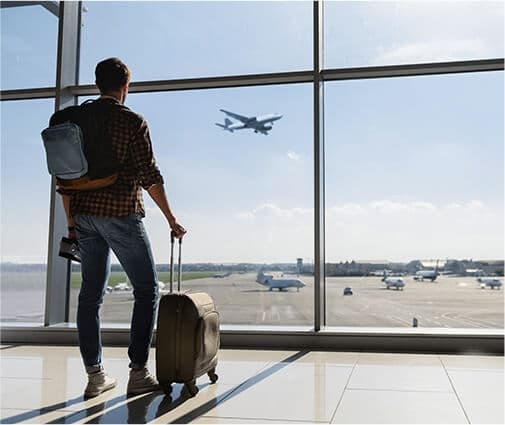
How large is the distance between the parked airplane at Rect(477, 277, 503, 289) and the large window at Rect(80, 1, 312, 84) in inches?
68.3

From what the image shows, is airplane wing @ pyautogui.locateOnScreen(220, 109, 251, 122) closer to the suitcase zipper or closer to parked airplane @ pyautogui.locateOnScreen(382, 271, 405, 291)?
parked airplane @ pyautogui.locateOnScreen(382, 271, 405, 291)

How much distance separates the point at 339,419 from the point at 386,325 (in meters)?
1.78

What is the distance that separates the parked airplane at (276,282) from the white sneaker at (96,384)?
1.57 metres

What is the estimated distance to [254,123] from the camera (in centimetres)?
382

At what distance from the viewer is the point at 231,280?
3.71 meters

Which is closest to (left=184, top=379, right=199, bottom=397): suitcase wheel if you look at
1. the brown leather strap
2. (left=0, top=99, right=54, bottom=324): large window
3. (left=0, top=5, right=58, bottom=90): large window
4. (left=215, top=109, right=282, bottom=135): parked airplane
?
the brown leather strap

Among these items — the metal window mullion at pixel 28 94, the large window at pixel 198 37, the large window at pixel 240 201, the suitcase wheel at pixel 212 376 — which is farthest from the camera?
the metal window mullion at pixel 28 94

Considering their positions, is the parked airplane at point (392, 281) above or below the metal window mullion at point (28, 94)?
below

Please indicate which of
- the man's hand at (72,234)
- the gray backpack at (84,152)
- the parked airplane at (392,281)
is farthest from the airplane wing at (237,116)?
the man's hand at (72,234)

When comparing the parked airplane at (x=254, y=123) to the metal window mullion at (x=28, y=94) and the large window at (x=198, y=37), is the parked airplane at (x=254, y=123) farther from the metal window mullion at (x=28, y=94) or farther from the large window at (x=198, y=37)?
the metal window mullion at (x=28, y=94)

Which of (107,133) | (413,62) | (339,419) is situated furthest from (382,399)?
(413,62)

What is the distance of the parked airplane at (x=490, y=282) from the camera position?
11.1 ft

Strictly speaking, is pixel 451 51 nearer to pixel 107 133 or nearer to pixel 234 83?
pixel 234 83

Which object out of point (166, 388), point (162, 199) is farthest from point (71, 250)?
point (166, 388)
